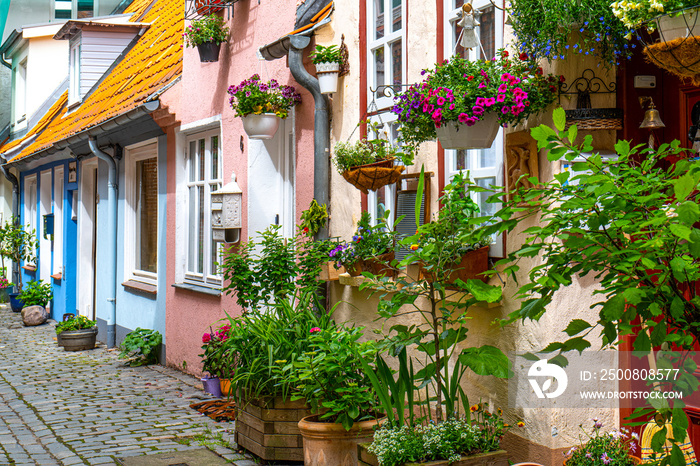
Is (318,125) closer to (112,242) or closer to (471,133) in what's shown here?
(471,133)

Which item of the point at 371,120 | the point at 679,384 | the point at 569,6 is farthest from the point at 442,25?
the point at 679,384

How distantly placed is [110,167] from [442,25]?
24.2ft

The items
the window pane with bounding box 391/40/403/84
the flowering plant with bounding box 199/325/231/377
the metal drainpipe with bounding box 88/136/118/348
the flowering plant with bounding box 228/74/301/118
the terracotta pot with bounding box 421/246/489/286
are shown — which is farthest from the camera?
the metal drainpipe with bounding box 88/136/118/348

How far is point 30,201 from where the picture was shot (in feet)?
58.2

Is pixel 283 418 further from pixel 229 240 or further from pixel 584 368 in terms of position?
pixel 229 240

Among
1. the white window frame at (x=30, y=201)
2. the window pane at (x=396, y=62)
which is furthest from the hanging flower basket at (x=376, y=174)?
the white window frame at (x=30, y=201)

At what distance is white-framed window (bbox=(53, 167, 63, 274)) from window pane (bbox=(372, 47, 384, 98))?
406 inches

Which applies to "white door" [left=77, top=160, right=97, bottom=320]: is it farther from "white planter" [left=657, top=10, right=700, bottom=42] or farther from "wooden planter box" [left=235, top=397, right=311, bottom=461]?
"white planter" [left=657, top=10, right=700, bottom=42]

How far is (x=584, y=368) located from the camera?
14.1ft

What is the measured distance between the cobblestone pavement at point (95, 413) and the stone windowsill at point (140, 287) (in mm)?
959

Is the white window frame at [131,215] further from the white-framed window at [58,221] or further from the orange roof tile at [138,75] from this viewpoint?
the white-framed window at [58,221]

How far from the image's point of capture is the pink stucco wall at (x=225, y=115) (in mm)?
6891

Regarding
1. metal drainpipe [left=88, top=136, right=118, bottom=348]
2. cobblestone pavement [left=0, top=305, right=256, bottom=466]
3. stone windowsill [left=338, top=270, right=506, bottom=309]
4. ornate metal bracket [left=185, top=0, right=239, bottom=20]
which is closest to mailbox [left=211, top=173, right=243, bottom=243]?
cobblestone pavement [left=0, top=305, right=256, bottom=466]

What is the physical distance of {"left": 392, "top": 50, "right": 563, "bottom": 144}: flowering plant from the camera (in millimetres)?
3982
